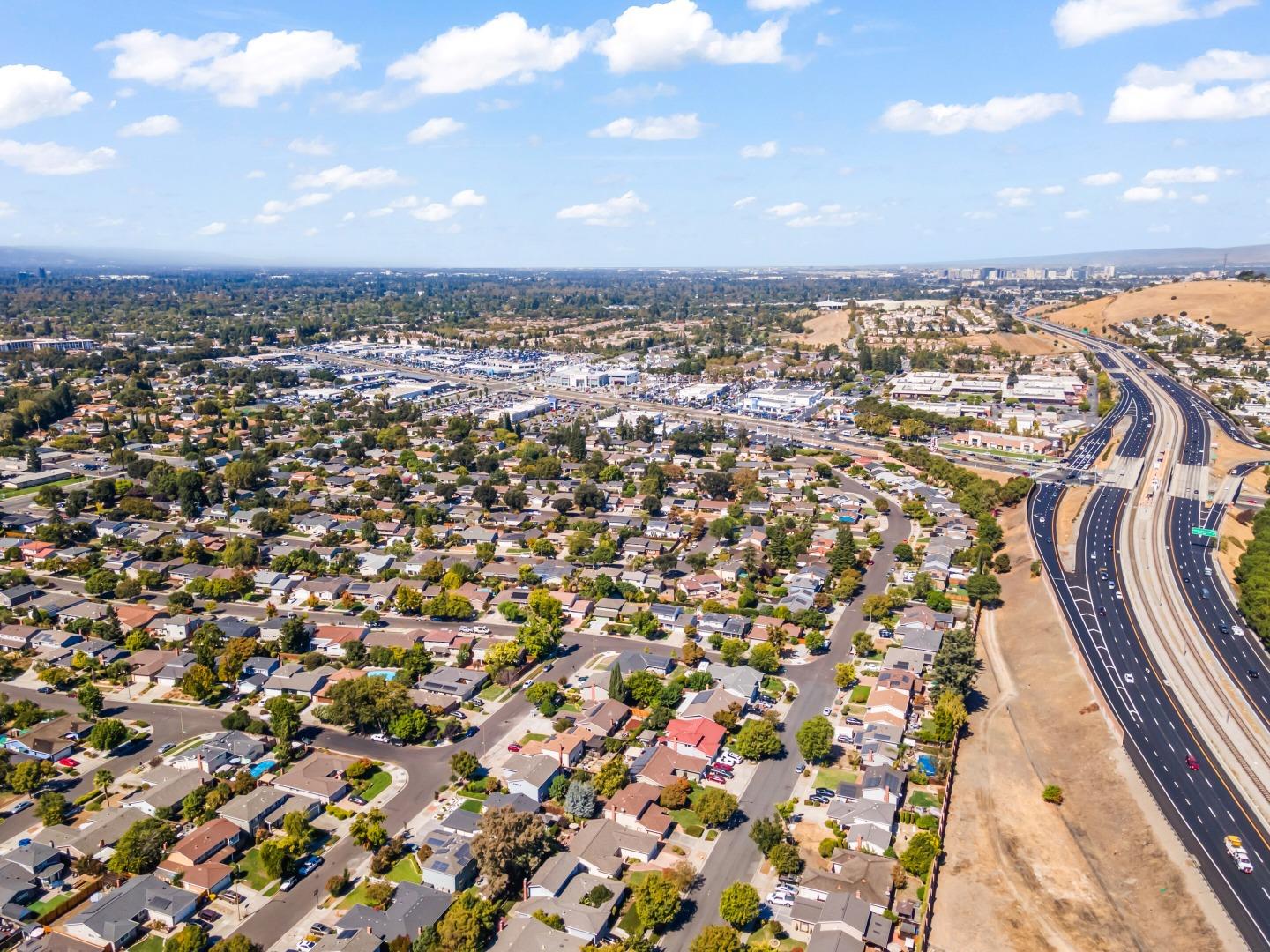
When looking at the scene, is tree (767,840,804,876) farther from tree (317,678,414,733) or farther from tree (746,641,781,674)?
tree (317,678,414,733)

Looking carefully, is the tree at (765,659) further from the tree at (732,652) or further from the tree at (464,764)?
the tree at (464,764)

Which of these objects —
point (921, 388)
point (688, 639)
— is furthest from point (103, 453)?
point (921, 388)

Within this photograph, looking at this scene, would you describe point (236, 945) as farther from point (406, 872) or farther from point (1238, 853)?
point (1238, 853)

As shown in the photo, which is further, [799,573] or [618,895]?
[799,573]

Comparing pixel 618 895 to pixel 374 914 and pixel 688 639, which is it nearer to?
pixel 374 914

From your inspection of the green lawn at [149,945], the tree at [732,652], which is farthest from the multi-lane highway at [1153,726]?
the green lawn at [149,945]

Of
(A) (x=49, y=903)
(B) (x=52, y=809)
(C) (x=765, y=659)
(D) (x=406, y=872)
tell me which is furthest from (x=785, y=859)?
(B) (x=52, y=809)
